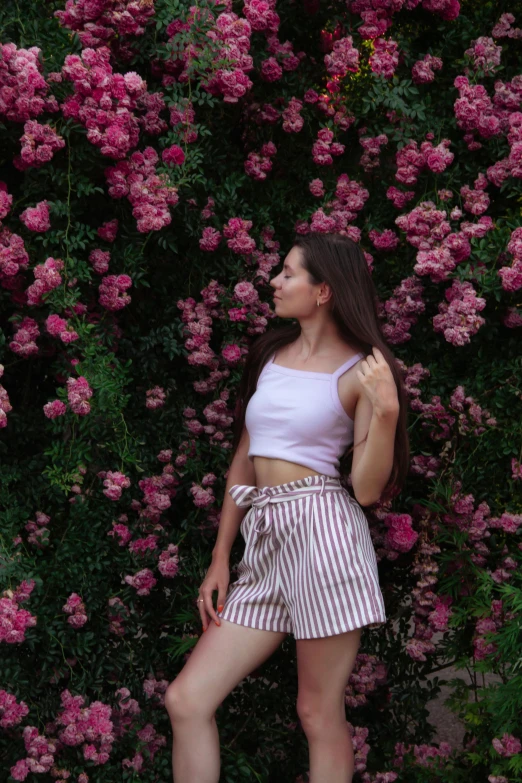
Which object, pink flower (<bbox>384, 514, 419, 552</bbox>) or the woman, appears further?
pink flower (<bbox>384, 514, 419, 552</bbox>)

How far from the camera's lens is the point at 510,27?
3248 millimetres

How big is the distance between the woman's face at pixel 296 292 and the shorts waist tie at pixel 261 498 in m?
0.49

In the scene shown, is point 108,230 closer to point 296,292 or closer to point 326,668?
point 296,292

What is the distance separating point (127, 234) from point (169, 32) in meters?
0.64

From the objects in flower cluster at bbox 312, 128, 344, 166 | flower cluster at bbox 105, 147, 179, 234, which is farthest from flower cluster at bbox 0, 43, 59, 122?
flower cluster at bbox 312, 128, 344, 166

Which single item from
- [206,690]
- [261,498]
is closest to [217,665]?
[206,690]

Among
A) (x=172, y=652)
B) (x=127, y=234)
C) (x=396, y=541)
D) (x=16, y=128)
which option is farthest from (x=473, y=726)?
(x=16, y=128)

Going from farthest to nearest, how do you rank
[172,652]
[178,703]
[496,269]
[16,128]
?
[172,652]
[496,269]
[16,128]
[178,703]

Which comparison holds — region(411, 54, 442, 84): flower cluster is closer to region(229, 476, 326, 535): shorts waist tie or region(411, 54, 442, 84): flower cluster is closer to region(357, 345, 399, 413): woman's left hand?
region(357, 345, 399, 413): woman's left hand

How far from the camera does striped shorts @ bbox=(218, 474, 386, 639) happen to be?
252 cm

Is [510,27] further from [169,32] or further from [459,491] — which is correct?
[459,491]

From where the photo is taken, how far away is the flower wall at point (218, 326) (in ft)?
9.35

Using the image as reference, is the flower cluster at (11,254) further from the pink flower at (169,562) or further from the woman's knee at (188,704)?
the woman's knee at (188,704)

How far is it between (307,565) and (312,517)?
0.13 m
